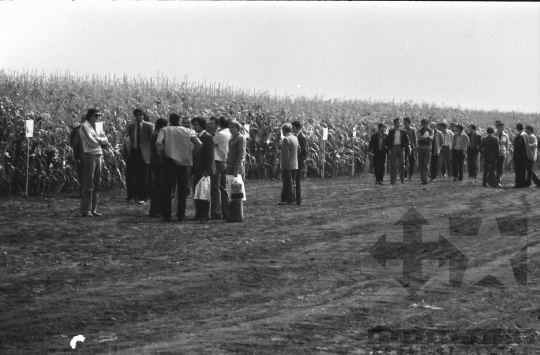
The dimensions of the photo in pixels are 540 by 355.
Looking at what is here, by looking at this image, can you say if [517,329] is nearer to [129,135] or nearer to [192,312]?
[192,312]

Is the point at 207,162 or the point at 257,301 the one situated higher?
the point at 207,162

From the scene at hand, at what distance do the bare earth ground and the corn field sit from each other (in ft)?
19.1

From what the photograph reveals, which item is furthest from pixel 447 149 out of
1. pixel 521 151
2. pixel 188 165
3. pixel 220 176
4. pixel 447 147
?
pixel 188 165

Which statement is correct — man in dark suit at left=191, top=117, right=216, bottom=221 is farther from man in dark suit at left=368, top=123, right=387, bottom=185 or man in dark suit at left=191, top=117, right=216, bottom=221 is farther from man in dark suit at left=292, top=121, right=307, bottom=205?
man in dark suit at left=368, top=123, right=387, bottom=185

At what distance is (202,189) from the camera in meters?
17.8

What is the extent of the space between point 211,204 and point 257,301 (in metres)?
8.57

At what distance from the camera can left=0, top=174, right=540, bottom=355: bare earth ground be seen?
8.17 meters

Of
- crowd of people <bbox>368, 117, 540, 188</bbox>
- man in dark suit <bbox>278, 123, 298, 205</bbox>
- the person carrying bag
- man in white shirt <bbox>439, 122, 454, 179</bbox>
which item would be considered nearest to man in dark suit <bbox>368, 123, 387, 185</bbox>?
crowd of people <bbox>368, 117, 540, 188</bbox>

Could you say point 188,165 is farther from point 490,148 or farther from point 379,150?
point 490,148

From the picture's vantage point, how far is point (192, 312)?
9.28m

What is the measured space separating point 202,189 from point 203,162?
0.46m

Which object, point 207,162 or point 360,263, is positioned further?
point 207,162

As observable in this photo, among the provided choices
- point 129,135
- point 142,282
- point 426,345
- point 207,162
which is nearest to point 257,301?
point 142,282

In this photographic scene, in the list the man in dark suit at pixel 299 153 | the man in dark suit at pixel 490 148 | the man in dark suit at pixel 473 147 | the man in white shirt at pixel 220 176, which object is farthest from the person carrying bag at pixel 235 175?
the man in dark suit at pixel 473 147
